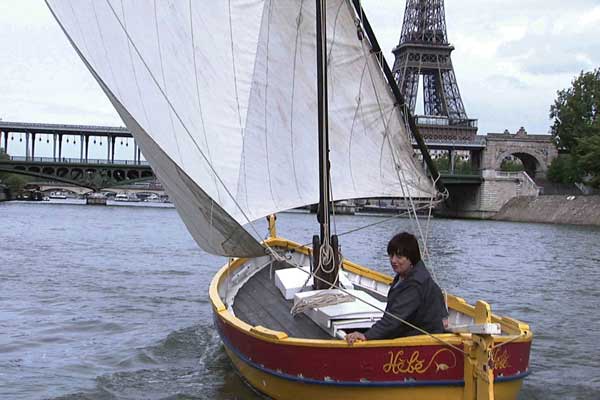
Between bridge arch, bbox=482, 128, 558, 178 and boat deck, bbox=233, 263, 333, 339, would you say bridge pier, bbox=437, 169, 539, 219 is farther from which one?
boat deck, bbox=233, 263, 333, 339

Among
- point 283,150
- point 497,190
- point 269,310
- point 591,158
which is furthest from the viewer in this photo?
point 497,190

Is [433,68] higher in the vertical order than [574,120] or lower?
higher

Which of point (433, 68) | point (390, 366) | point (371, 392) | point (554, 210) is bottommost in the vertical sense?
point (554, 210)

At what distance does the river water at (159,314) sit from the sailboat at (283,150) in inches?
65.3

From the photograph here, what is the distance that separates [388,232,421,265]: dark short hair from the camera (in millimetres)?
6505

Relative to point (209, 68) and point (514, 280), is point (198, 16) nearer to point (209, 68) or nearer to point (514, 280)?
point (209, 68)

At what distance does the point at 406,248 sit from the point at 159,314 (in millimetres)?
9625

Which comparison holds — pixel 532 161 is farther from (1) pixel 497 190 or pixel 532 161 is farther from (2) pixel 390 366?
(2) pixel 390 366

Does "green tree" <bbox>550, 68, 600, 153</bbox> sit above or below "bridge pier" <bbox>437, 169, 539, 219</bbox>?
above

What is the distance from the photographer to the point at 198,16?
879 centimetres

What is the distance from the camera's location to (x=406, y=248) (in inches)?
256

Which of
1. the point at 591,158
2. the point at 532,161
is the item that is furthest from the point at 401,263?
the point at 532,161

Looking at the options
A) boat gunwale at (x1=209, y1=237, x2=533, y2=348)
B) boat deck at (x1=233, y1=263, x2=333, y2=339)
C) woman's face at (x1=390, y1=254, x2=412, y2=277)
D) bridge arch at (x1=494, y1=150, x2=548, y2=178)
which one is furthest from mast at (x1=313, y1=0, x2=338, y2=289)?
bridge arch at (x1=494, y1=150, x2=548, y2=178)

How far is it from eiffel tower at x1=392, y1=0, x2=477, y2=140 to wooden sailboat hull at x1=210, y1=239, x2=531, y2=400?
9360 centimetres
